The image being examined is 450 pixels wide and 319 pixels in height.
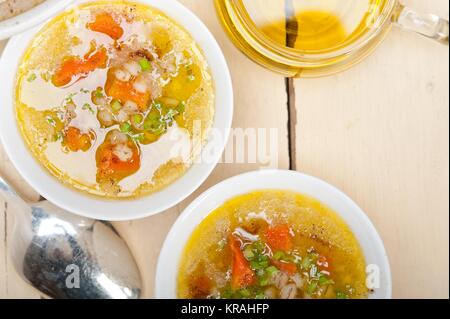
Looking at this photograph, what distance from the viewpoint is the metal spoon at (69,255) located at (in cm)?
125

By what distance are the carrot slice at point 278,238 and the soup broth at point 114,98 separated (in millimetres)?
233

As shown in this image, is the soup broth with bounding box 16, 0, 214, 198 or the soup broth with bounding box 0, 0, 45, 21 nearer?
the soup broth with bounding box 0, 0, 45, 21

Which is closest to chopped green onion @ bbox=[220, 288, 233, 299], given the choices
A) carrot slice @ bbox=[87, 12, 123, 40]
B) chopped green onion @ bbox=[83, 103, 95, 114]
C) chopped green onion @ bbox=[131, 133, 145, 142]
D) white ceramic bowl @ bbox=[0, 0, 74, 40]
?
chopped green onion @ bbox=[131, 133, 145, 142]

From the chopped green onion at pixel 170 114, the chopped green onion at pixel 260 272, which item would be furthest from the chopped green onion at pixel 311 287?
the chopped green onion at pixel 170 114

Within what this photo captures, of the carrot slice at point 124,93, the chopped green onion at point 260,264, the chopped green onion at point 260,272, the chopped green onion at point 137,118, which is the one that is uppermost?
the carrot slice at point 124,93

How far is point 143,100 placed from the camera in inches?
48.0

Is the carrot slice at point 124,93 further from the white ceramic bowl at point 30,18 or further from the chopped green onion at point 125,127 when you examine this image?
the white ceramic bowl at point 30,18

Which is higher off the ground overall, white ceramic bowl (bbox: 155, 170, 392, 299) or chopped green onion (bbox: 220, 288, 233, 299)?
white ceramic bowl (bbox: 155, 170, 392, 299)

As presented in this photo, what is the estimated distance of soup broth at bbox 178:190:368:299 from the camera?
125 centimetres

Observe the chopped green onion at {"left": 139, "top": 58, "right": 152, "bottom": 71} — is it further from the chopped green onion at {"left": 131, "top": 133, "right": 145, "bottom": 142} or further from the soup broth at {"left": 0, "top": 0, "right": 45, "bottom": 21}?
the soup broth at {"left": 0, "top": 0, "right": 45, "bottom": 21}

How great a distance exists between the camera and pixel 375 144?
131 centimetres
